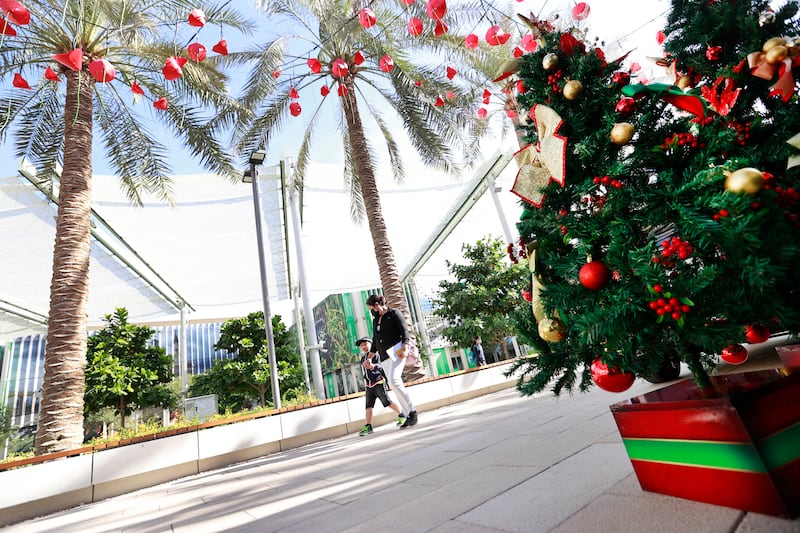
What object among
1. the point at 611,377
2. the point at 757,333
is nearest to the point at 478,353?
the point at 757,333

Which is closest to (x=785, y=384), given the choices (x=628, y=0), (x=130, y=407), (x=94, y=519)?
(x=628, y=0)

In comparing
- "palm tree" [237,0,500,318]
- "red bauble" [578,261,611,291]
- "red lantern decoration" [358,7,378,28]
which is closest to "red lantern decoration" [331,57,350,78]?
"palm tree" [237,0,500,318]

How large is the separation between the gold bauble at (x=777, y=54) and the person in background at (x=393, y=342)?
13.7 ft

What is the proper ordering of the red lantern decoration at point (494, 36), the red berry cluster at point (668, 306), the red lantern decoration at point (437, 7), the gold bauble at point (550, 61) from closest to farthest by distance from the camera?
the red berry cluster at point (668, 306)
the gold bauble at point (550, 61)
the red lantern decoration at point (437, 7)
the red lantern decoration at point (494, 36)

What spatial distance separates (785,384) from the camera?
3.35ft

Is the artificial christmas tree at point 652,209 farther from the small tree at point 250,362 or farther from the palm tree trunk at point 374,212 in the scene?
the small tree at point 250,362

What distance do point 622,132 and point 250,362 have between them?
1592 cm

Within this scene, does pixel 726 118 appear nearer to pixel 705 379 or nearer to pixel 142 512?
pixel 705 379

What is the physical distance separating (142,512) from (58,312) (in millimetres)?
4058

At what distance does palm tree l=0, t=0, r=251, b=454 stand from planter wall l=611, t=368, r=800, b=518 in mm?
4252

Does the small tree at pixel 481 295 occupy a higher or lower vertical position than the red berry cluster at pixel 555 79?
higher

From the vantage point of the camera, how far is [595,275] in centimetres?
121

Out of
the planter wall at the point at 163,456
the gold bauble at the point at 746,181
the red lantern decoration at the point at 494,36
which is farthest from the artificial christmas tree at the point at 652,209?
A: the planter wall at the point at 163,456

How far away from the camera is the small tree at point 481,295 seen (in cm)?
1337
